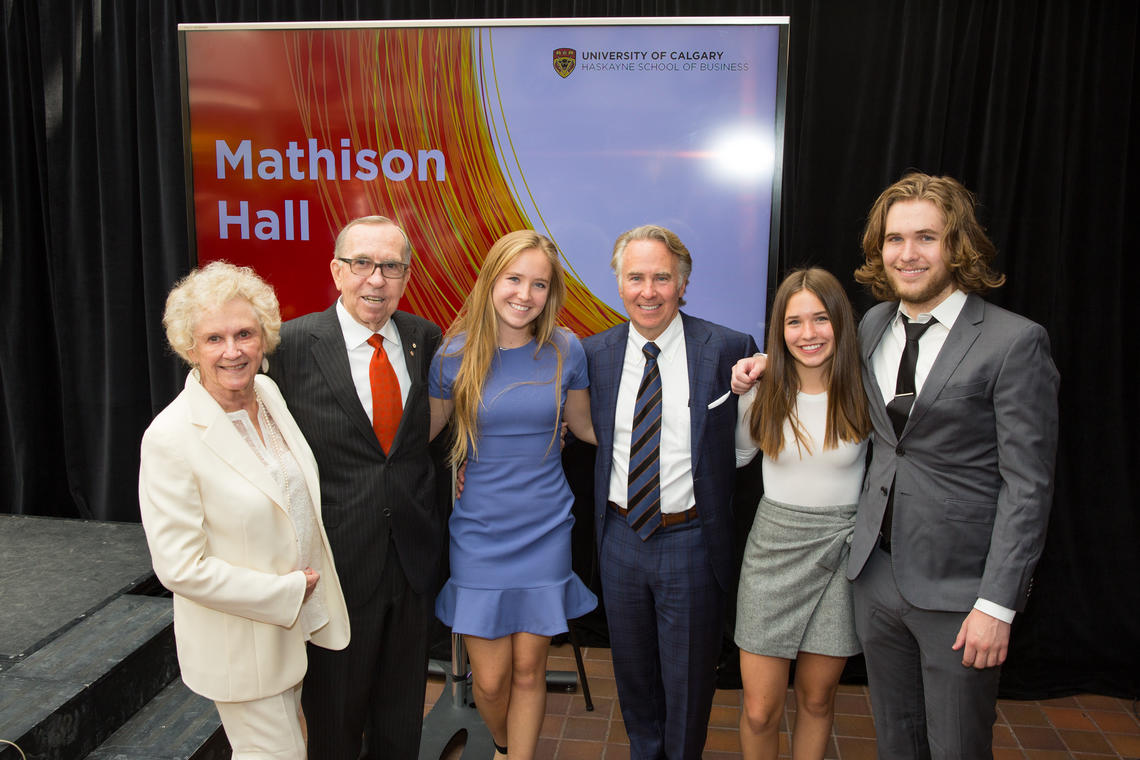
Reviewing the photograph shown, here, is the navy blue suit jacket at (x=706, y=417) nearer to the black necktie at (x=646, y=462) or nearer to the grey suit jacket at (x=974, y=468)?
the black necktie at (x=646, y=462)

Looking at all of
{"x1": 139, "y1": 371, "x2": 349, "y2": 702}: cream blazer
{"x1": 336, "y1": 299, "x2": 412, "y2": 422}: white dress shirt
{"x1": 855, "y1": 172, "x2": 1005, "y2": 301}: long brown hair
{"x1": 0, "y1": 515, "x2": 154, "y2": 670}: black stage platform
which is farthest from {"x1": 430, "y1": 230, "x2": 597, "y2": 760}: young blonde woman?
{"x1": 0, "y1": 515, "x2": 154, "y2": 670}: black stage platform

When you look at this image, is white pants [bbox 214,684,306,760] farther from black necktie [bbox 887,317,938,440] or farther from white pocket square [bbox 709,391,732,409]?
black necktie [bbox 887,317,938,440]

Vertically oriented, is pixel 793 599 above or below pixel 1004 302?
below

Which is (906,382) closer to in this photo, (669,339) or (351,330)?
(669,339)

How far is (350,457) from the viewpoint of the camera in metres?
1.95

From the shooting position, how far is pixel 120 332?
3.78 meters

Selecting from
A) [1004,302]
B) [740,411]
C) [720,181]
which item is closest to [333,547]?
[740,411]

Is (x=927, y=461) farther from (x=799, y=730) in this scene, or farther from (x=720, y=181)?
(x=720, y=181)

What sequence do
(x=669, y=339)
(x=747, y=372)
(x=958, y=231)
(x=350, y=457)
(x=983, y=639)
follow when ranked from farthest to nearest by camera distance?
(x=669, y=339), (x=747, y=372), (x=350, y=457), (x=958, y=231), (x=983, y=639)

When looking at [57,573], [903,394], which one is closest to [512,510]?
[903,394]

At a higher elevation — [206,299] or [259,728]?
[206,299]

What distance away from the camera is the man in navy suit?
212cm

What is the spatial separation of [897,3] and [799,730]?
270 cm

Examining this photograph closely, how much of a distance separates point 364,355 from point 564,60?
1540mm
